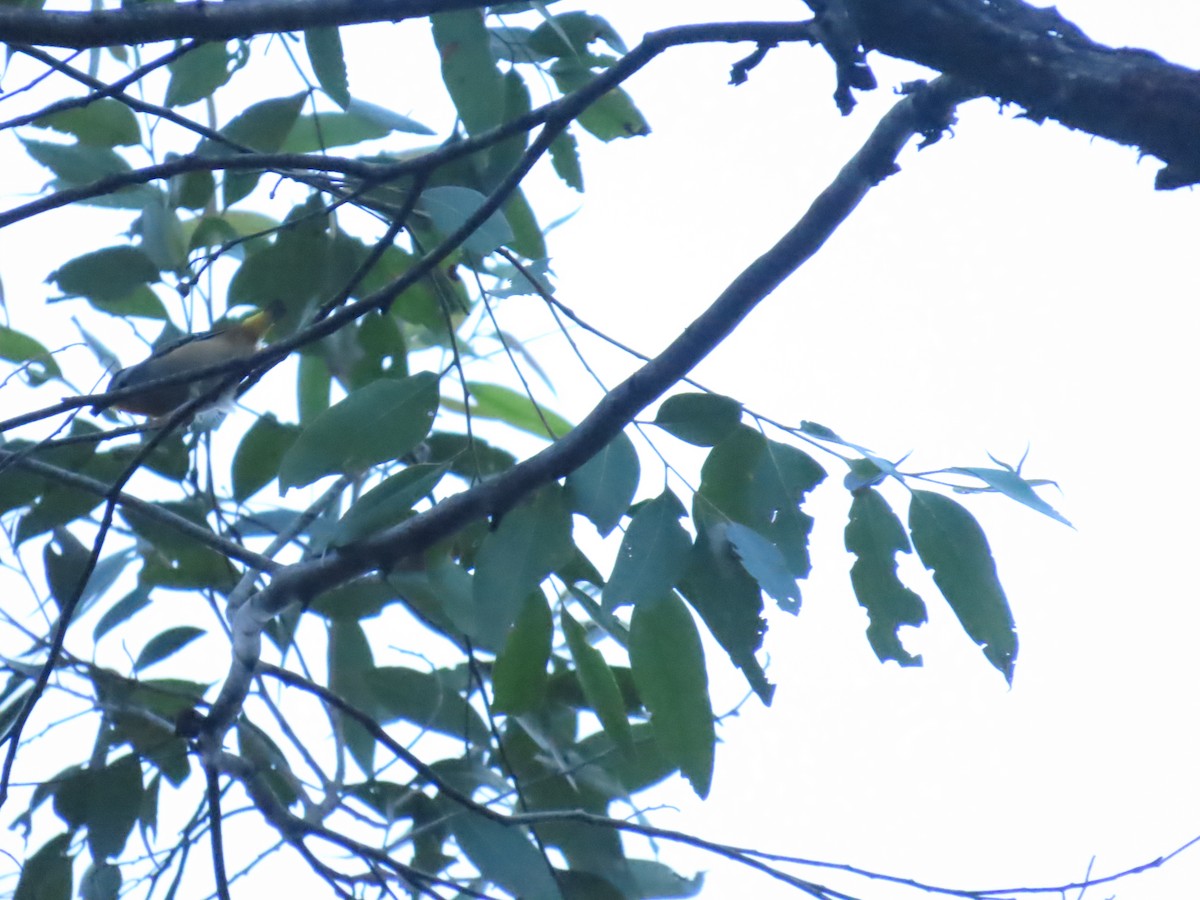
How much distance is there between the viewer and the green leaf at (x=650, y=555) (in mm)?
907

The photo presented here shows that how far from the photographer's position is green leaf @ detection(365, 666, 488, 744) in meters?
1.42

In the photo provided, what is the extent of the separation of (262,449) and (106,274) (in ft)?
0.83

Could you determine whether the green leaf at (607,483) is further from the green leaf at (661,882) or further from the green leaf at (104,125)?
the green leaf at (104,125)

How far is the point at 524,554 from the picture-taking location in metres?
0.98

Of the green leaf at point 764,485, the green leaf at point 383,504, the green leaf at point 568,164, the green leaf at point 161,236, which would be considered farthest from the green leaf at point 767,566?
the green leaf at point 161,236

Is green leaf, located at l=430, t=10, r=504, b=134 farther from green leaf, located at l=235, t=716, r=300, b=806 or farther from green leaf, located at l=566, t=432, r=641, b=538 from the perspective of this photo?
green leaf, located at l=235, t=716, r=300, b=806

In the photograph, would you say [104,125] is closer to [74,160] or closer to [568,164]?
[74,160]

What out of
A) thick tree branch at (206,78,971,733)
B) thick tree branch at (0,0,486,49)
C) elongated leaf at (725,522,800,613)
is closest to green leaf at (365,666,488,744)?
thick tree branch at (206,78,971,733)

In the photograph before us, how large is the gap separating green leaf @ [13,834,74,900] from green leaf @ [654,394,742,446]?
2.73 ft

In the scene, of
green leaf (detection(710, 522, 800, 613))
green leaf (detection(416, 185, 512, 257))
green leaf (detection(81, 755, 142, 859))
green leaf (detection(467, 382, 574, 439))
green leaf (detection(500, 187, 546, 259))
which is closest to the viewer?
green leaf (detection(710, 522, 800, 613))

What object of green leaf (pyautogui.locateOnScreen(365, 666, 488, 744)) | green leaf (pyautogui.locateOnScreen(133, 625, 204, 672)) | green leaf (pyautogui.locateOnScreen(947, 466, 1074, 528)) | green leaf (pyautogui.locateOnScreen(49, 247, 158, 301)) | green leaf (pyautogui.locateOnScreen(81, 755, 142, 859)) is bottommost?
green leaf (pyautogui.locateOnScreen(947, 466, 1074, 528))

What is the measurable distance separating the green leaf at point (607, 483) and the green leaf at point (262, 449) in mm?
563

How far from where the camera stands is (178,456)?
56.6 inches

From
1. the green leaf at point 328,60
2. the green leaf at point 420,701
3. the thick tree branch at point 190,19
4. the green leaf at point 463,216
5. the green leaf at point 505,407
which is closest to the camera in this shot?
the thick tree branch at point 190,19
